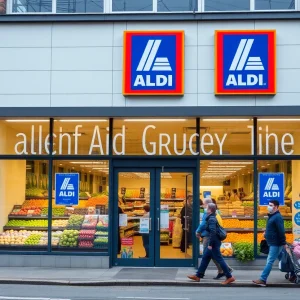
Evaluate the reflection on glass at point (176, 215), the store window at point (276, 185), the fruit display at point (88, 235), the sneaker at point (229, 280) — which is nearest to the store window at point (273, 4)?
the store window at point (276, 185)

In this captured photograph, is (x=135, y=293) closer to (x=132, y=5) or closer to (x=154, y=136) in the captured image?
(x=154, y=136)

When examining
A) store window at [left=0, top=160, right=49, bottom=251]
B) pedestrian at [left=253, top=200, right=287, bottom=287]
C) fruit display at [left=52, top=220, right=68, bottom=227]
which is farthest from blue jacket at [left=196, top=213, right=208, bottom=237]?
store window at [left=0, top=160, right=49, bottom=251]

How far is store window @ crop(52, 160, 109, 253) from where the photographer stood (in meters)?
16.4

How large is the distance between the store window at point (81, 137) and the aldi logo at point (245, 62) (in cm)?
328

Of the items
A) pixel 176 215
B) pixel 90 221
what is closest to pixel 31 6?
pixel 90 221

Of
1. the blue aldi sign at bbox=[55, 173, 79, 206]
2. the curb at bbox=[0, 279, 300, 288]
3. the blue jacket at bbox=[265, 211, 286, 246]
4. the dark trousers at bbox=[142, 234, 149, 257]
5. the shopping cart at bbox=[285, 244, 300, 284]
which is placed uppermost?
the blue aldi sign at bbox=[55, 173, 79, 206]

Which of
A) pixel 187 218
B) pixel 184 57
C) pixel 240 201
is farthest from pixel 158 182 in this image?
pixel 184 57

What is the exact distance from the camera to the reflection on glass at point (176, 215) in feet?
53.7

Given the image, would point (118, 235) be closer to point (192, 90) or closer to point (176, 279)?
point (176, 279)

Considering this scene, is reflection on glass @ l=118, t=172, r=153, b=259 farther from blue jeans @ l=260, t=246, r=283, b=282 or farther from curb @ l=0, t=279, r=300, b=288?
blue jeans @ l=260, t=246, r=283, b=282

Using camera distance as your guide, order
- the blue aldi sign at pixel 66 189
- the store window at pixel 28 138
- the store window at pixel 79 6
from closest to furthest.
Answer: the blue aldi sign at pixel 66 189 → the store window at pixel 28 138 → the store window at pixel 79 6

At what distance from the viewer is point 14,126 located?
663 inches

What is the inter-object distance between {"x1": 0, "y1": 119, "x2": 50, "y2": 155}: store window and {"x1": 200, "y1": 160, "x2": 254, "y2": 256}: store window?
4.32 m

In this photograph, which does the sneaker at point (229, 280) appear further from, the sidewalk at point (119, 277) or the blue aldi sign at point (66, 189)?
the blue aldi sign at point (66, 189)
